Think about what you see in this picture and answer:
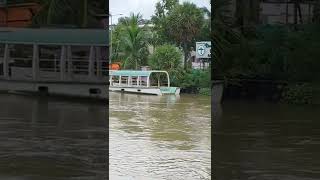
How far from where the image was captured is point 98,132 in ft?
30.0

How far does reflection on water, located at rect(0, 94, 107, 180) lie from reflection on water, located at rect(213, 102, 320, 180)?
4.38 ft

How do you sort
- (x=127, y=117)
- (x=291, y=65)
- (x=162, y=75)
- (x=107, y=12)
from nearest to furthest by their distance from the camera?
(x=107, y=12), (x=291, y=65), (x=162, y=75), (x=127, y=117)

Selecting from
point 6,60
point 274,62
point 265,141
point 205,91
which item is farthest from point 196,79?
point 6,60

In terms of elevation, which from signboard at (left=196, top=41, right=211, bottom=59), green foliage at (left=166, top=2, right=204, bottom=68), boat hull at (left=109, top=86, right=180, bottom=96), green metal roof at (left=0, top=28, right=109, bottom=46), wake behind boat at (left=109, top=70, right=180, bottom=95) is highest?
green foliage at (left=166, top=2, right=204, bottom=68)

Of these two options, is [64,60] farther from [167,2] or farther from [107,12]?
[167,2]

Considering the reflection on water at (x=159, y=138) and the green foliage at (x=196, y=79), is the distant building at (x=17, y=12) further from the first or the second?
the green foliage at (x=196, y=79)

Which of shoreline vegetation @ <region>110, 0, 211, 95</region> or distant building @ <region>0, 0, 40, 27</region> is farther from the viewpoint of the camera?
shoreline vegetation @ <region>110, 0, 211, 95</region>

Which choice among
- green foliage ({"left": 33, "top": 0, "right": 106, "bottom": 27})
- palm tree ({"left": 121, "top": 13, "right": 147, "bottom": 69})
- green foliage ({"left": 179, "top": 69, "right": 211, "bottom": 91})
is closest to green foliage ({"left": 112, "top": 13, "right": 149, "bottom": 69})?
palm tree ({"left": 121, "top": 13, "right": 147, "bottom": 69})

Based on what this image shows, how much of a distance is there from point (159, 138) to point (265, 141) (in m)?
1.63

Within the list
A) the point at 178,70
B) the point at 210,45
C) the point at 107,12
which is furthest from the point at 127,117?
the point at 107,12

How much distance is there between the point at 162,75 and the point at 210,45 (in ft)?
12.0

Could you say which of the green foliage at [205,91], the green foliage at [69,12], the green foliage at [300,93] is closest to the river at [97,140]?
the green foliage at [205,91]

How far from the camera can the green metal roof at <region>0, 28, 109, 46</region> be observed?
7.39 metres

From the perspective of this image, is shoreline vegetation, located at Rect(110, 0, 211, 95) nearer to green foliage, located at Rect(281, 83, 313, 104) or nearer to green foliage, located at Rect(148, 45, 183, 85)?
green foliage, located at Rect(148, 45, 183, 85)
